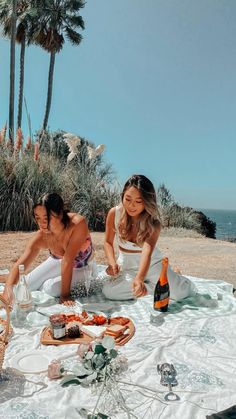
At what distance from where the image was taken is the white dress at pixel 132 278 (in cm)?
323

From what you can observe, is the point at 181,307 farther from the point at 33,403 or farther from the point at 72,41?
the point at 72,41

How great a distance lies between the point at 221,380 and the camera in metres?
1.94

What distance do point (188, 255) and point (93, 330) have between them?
4.38m

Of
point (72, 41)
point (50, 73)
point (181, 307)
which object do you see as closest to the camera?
point (181, 307)

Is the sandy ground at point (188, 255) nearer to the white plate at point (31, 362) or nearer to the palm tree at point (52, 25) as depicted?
the white plate at point (31, 362)

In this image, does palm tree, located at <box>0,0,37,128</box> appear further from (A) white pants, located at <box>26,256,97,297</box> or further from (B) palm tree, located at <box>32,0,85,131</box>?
(A) white pants, located at <box>26,256,97,297</box>

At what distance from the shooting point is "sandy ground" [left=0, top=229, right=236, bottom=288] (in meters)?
5.14

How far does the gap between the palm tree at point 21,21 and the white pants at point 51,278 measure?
663 inches

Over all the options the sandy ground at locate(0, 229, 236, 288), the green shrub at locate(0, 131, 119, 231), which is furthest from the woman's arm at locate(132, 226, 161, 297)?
the green shrub at locate(0, 131, 119, 231)

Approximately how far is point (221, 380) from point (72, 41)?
2188 cm

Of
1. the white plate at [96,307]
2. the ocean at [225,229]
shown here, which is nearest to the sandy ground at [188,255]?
the white plate at [96,307]

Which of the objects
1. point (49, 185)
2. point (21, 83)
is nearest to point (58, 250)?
point (49, 185)

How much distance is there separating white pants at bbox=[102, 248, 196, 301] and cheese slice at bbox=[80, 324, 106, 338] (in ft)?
2.73

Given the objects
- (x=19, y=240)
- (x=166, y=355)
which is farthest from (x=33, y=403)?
(x=19, y=240)
